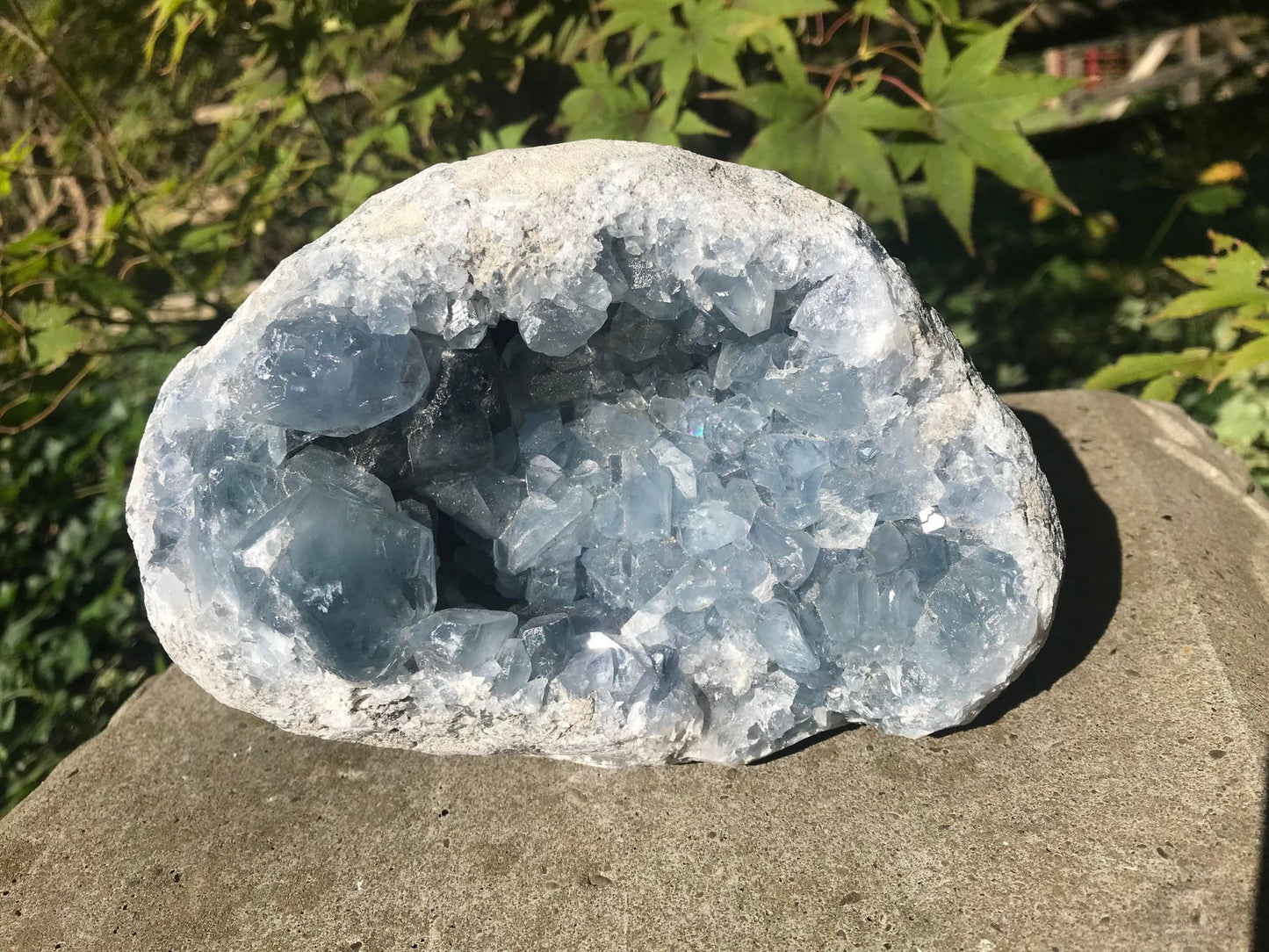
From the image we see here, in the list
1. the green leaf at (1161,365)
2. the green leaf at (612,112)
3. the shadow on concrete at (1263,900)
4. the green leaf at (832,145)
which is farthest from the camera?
the green leaf at (1161,365)

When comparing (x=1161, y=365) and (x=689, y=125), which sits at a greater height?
(x=689, y=125)

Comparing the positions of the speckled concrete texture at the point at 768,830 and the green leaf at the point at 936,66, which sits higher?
the green leaf at the point at 936,66

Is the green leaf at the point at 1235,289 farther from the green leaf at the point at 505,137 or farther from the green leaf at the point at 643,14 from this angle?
the green leaf at the point at 505,137

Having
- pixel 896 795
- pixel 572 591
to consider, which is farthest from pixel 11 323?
pixel 896 795

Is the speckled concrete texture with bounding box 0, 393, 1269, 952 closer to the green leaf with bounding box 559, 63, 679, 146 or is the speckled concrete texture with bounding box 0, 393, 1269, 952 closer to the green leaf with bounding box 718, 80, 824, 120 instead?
the green leaf with bounding box 718, 80, 824, 120

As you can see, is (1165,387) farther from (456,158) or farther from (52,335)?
(52,335)

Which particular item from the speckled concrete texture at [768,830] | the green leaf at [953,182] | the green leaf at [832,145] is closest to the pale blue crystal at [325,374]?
the speckled concrete texture at [768,830]

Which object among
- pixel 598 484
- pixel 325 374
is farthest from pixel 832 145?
pixel 325 374
